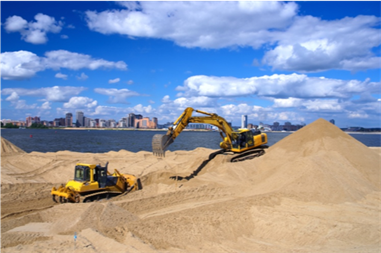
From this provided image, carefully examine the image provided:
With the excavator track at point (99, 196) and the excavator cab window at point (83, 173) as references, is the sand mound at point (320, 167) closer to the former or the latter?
the excavator track at point (99, 196)

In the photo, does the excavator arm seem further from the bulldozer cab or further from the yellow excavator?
the bulldozer cab

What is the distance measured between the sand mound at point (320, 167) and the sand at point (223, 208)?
0.20 ft

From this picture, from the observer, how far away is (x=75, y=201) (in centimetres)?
1214

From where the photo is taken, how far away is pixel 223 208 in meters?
11.1

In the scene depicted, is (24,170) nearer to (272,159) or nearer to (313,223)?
(272,159)

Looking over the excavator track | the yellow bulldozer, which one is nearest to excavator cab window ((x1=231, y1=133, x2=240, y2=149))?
the yellow bulldozer

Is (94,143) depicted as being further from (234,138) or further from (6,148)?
(234,138)

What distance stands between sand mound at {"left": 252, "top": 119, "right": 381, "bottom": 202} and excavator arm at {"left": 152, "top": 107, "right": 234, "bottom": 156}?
274 centimetres

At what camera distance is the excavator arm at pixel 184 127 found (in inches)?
603

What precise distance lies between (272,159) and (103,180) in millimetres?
10541

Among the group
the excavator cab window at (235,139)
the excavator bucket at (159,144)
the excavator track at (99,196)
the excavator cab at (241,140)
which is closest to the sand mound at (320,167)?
the excavator cab at (241,140)

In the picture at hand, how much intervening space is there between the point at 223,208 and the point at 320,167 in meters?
6.77

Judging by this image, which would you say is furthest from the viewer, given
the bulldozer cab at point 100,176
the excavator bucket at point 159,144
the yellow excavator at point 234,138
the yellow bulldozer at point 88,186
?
the yellow excavator at point 234,138

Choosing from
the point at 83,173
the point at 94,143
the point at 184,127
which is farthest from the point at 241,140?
the point at 94,143
